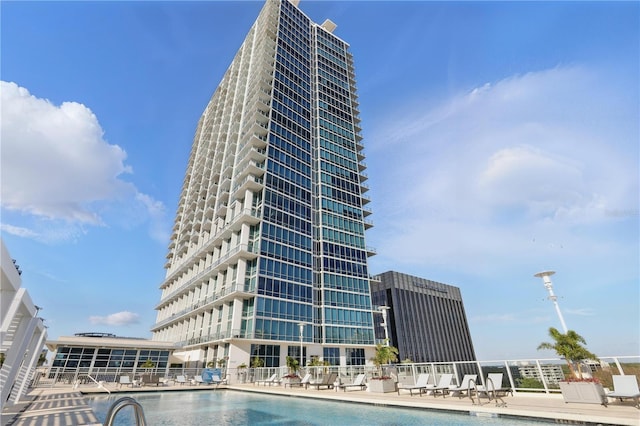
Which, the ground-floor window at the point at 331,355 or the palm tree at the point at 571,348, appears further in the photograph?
the ground-floor window at the point at 331,355

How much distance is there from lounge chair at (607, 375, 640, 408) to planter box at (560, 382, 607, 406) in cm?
29

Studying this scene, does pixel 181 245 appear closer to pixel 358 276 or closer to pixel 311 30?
pixel 358 276

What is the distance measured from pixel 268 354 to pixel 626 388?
33321 millimetres

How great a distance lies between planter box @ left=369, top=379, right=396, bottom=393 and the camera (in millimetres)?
16359

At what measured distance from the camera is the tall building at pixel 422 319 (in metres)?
68.9

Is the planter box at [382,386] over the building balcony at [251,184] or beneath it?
beneath

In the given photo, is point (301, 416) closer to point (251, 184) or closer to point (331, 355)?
point (331, 355)

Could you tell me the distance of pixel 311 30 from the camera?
64875 mm

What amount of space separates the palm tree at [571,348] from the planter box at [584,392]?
545mm

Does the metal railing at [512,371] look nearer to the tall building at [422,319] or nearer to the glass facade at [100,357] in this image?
the glass facade at [100,357]

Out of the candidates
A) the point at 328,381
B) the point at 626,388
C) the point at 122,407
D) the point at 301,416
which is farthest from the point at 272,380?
the point at 122,407

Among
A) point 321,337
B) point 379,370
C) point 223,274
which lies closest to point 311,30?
point 223,274

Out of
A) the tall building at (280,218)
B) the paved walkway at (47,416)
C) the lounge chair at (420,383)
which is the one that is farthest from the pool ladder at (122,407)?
the tall building at (280,218)

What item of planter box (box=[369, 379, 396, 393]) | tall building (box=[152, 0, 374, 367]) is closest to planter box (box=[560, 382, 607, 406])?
planter box (box=[369, 379, 396, 393])
